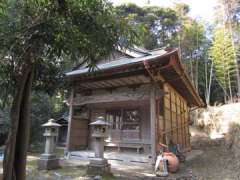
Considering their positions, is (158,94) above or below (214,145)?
above

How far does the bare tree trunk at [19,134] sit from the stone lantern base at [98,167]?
2402mm

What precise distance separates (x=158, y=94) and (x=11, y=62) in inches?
182

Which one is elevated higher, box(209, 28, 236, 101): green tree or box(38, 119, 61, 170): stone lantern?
box(209, 28, 236, 101): green tree

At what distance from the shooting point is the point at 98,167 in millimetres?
5379

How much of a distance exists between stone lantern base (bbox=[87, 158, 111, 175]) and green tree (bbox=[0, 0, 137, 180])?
2.44m

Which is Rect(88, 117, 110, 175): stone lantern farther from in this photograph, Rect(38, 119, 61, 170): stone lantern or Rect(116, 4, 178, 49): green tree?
Rect(116, 4, 178, 49): green tree

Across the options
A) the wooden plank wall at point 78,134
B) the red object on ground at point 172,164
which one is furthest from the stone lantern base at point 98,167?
the wooden plank wall at point 78,134

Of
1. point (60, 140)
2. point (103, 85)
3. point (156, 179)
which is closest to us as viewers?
point (156, 179)

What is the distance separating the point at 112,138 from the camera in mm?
9133

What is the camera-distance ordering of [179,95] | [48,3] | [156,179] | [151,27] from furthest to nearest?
[151,27] → [179,95] → [156,179] → [48,3]

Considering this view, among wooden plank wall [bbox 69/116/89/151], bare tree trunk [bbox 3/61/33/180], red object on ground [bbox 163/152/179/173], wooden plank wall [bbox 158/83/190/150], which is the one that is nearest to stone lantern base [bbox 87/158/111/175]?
red object on ground [bbox 163/152/179/173]

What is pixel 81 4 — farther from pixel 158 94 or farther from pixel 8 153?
pixel 158 94

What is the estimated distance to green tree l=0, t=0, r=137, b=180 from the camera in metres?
2.92

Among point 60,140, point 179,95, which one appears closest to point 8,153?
point 179,95
